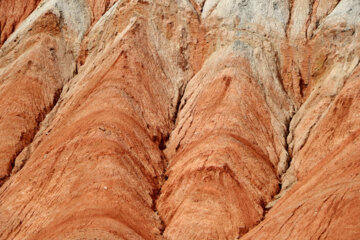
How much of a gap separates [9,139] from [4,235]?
6375mm

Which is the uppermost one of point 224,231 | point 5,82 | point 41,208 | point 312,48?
point 5,82

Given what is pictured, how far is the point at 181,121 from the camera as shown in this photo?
3375cm

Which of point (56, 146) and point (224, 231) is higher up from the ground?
point (56, 146)

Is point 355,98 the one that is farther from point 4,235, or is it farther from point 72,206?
point 4,235

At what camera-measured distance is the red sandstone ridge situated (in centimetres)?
2806

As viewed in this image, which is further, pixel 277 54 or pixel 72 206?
pixel 277 54

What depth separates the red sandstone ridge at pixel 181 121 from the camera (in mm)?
28062

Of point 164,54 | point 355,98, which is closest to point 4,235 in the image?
point 164,54

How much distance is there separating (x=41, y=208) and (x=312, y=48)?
700 inches

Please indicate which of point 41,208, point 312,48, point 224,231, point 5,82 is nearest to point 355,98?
point 312,48

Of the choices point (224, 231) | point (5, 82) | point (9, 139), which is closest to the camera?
point (224, 231)

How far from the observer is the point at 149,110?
3344 centimetres

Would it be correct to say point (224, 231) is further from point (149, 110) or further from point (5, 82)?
point (5, 82)

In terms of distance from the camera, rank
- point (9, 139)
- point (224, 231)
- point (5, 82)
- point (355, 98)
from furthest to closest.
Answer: point (5, 82) < point (9, 139) < point (355, 98) < point (224, 231)
